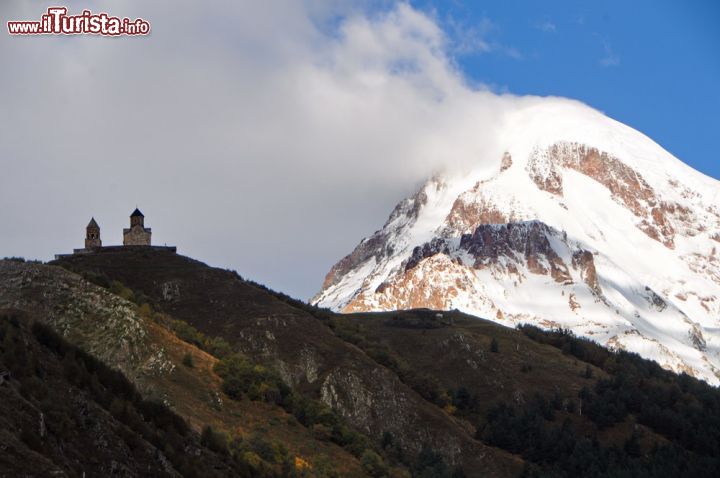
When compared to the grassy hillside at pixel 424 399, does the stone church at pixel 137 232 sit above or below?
above

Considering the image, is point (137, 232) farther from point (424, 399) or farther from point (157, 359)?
point (157, 359)

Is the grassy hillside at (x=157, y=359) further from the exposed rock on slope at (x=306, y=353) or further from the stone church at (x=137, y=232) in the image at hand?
the stone church at (x=137, y=232)

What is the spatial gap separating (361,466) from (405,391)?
45.1 metres

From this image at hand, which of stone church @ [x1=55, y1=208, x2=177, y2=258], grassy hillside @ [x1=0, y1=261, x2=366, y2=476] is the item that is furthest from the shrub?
stone church @ [x1=55, y1=208, x2=177, y2=258]

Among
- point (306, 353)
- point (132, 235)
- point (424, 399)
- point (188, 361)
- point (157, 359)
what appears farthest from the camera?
point (132, 235)

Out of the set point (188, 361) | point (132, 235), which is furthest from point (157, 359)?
point (132, 235)

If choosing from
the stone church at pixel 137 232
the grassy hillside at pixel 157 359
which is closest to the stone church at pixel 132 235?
the stone church at pixel 137 232

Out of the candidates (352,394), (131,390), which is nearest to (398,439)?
(352,394)

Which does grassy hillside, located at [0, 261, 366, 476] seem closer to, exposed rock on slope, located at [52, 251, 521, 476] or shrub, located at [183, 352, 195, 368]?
shrub, located at [183, 352, 195, 368]

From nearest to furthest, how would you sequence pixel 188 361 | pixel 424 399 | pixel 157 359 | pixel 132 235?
pixel 157 359 → pixel 188 361 → pixel 424 399 → pixel 132 235

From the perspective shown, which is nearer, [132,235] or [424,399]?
[424,399]

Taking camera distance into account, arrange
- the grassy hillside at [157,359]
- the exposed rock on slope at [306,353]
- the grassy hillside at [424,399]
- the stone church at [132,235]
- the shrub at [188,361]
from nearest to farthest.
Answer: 1. the grassy hillside at [157,359]
2. the shrub at [188,361]
3. the grassy hillside at [424,399]
4. the exposed rock on slope at [306,353]
5. the stone church at [132,235]

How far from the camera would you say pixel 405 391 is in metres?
160

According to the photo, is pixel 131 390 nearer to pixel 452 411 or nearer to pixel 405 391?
pixel 405 391
